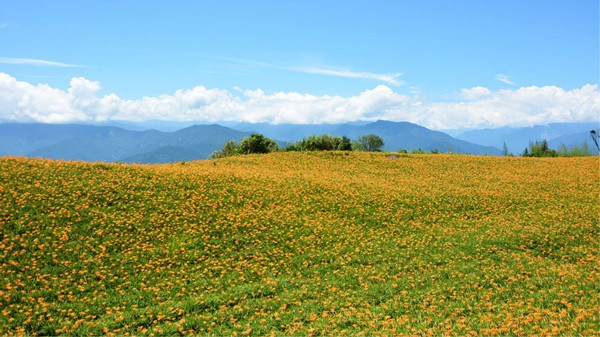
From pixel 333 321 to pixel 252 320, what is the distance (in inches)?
97.7

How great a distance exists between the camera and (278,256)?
49.0 ft

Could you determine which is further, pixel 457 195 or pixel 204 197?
pixel 457 195

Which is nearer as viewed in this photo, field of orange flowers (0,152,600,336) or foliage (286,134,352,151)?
field of orange flowers (0,152,600,336)

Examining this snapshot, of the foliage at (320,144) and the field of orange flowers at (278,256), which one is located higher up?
the foliage at (320,144)

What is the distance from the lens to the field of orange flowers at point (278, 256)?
9680 mm

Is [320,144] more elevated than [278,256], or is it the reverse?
[320,144]

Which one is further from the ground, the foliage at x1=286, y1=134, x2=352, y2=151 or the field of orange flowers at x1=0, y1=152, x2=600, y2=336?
the foliage at x1=286, y1=134, x2=352, y2=151

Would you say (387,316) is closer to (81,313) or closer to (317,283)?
(317,283)

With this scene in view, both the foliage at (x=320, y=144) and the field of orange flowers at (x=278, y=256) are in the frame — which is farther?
the foliage at (x=320, y=144)

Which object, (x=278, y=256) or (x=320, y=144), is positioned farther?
(x=320, y=144)

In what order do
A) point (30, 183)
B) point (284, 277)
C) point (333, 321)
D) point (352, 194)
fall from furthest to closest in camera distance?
point (352, 194), point (30, 183), point (284, 277), point (333, 321)

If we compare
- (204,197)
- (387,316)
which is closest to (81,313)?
(387,316)

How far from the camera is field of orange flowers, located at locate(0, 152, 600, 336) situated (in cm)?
968

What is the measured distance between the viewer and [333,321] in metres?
9.55
